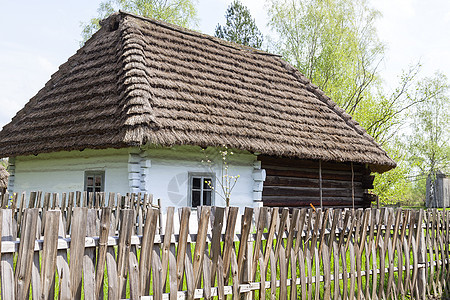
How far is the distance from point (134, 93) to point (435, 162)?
2904 cm

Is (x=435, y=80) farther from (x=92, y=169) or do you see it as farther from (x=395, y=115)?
(x=92, y=169)

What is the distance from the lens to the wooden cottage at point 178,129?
9.63 metres

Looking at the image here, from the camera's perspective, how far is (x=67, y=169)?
11125 millimetres

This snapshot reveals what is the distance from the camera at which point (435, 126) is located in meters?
33.5

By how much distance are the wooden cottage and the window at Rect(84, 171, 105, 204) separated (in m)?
0.02

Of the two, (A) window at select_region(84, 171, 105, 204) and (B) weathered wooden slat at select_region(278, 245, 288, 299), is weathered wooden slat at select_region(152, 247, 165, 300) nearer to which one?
(B) weathered wooden slat at select_region(278, 245, 288, 299)

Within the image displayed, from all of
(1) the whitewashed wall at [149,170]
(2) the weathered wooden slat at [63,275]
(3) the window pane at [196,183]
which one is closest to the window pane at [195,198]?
(3) the window pane at [196,183]

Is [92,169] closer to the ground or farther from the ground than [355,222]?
farther from the ground

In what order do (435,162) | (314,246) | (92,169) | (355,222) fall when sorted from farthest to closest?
(435,162), (92,169), (355,222), (314,246)


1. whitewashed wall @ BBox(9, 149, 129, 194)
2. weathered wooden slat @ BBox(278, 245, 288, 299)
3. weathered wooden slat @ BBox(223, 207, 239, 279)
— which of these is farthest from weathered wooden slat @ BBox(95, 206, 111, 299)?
whitewashed wall @ BBox(9, 149, 129, 194)

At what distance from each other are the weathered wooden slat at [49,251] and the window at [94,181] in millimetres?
7397

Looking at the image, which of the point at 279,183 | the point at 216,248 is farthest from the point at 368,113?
the point at 216,248

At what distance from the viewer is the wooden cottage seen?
31.6 feet

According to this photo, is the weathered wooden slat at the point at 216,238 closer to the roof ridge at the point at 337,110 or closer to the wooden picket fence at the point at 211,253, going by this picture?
the wooden picket fence at the point at 211,253
